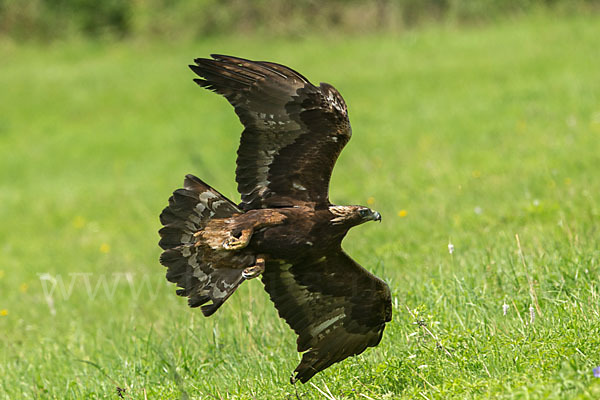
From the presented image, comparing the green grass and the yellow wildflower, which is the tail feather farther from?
the yellow wildflower

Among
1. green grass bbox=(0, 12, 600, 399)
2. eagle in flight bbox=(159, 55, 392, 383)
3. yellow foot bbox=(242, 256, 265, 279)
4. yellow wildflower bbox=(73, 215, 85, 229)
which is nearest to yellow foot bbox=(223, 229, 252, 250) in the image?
eagle in flight bbox=(159, 55, 392, 383)

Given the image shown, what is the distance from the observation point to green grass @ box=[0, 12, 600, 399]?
4594 millimetres

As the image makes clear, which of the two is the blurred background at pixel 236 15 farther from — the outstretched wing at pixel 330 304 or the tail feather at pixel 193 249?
the tail feather at pixel 193 249

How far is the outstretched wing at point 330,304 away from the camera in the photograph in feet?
16.2

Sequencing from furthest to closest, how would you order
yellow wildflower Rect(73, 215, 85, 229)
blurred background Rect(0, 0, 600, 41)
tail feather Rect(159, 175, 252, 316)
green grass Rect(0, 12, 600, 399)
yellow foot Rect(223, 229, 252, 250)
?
1. blurred background Rect(0, 0, 600, 41)
2. yellow wildflower Rect(73, 215, 85, 229)
3. tail feather Rect(159, 175, 252, 316)
4. yellow foot Rect(223, 229, 252, 250)
5. green grass Rect(0, 12, 600, 399)

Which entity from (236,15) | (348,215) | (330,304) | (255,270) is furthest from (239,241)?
(236,15)

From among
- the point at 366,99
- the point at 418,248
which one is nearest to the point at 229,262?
the point at 418,248

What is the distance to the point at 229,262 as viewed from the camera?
4.88 metres

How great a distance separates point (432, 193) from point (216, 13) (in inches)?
582

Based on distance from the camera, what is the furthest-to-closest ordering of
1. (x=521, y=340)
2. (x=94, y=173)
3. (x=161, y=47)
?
1. (x=161, y=47)
2. (x=94, y=173)
3. (x=521, y=340)

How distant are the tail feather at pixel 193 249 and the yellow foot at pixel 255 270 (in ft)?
0.22

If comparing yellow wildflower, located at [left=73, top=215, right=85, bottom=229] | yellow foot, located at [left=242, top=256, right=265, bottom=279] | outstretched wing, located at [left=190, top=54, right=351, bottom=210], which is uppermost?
outstretched wing, located at [left=190, top=54, right=351, bottom=210]

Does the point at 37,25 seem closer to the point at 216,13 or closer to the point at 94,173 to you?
the point at 216,13

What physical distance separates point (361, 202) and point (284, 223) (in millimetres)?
4811
